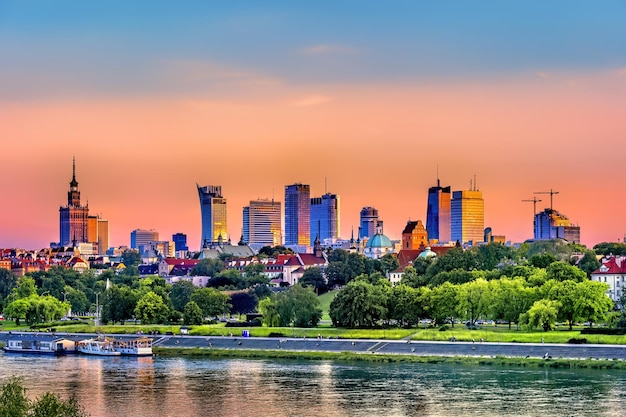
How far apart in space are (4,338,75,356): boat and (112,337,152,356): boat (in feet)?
17.8

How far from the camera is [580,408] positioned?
2744 inches

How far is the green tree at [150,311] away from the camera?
439ft

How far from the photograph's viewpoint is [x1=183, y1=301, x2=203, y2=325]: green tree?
428 ft

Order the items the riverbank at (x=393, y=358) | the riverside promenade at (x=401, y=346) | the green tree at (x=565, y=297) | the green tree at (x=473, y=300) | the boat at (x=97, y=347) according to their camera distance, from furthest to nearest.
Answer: the boat at (x=97, y=347) → the green tree at (x=473, y=300) → the green tree at (x=565, y=297) → the riverside promenade at (x=401, y=346) → the riverbank at (x=393, y=358)

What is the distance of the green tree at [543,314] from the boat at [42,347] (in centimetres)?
4619

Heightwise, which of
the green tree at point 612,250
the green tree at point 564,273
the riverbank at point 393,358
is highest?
the green tree at point 612,250

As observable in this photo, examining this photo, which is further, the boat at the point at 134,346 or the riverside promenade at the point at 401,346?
the boat at the point at 134,346

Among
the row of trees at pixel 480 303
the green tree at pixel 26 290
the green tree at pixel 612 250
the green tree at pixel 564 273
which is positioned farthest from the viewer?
the green tree at pixel 612 250

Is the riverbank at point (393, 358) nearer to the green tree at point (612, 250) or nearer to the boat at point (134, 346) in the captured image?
the boat at point (134, 346)

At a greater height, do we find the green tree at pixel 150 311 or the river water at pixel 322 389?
the green tree at pixel 150 311

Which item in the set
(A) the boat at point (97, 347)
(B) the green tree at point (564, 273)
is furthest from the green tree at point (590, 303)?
(A) the boat at point (97, 347)

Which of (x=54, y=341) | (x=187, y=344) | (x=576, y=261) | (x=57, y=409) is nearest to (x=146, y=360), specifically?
(x=187, y=344)

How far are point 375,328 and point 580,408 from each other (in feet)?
156

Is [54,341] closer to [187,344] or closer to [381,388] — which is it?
[187,344]
